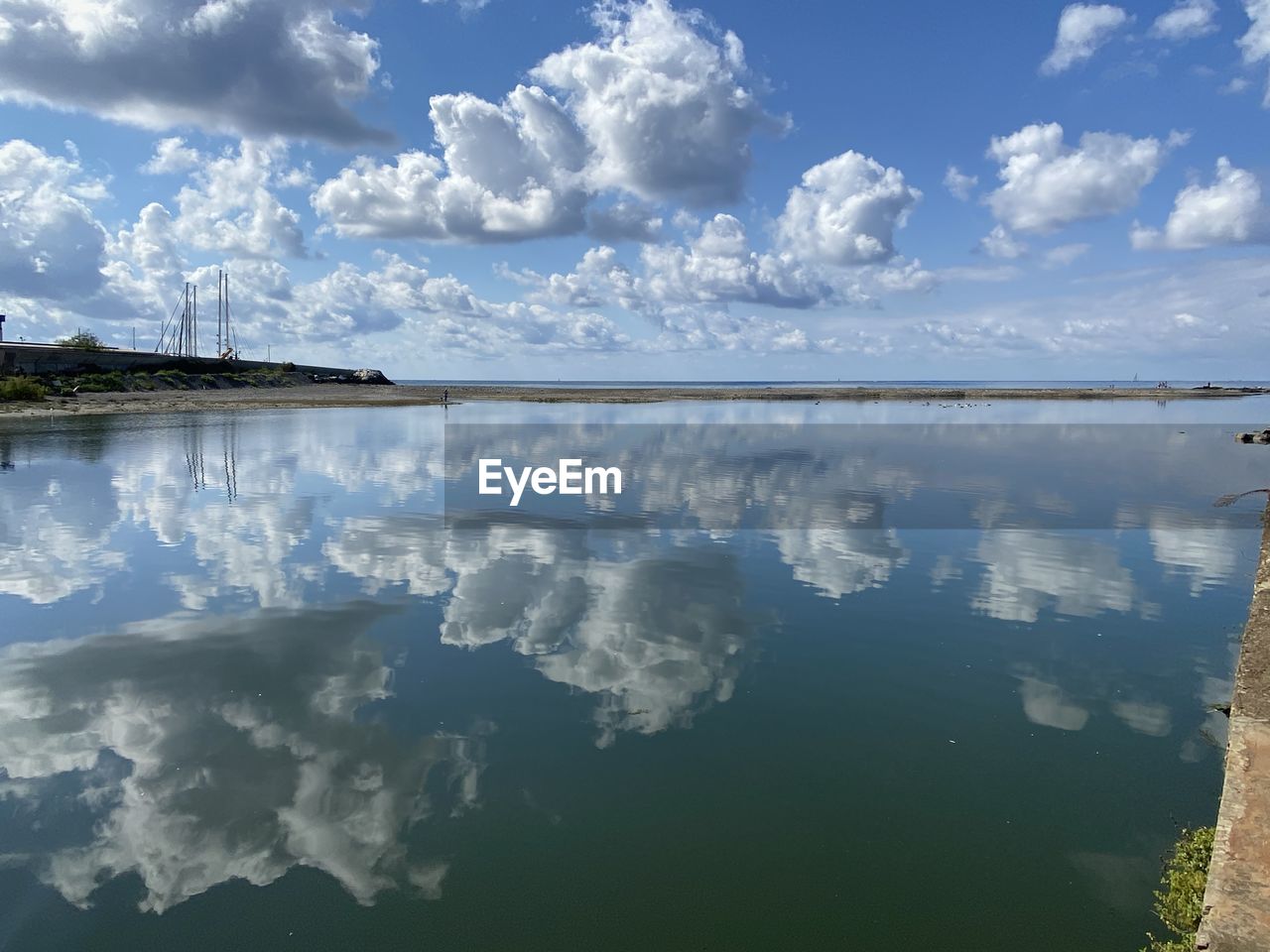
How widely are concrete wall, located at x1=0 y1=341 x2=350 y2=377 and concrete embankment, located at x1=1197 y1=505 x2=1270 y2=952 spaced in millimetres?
123250

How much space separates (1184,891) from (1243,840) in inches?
32.2

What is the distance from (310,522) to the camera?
24422 mm

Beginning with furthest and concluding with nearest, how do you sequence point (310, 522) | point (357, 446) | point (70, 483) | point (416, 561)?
point (357, 446)
point (70, 483)
point (310, 522)
point (416, 561)

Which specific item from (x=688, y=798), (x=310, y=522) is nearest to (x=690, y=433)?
(x=310, y=522)

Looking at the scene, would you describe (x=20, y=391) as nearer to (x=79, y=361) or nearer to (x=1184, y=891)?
(x=79, y=361)

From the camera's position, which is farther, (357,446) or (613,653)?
(357,446)

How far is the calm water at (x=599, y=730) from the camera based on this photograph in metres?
7.44

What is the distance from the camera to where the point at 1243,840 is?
747 centimetres

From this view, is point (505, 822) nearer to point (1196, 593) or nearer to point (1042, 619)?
point (1042, 619)

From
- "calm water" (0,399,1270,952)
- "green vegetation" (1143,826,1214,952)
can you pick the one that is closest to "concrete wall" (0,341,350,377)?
"calm water" (0,399,1270,952)

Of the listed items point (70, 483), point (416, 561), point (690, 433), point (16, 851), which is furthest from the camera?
point (690, 433)

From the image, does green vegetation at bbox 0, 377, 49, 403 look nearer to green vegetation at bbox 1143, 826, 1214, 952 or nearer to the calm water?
the calm water

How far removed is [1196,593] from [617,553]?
14833 mm

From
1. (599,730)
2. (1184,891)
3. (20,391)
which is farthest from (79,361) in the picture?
(1184,891)
